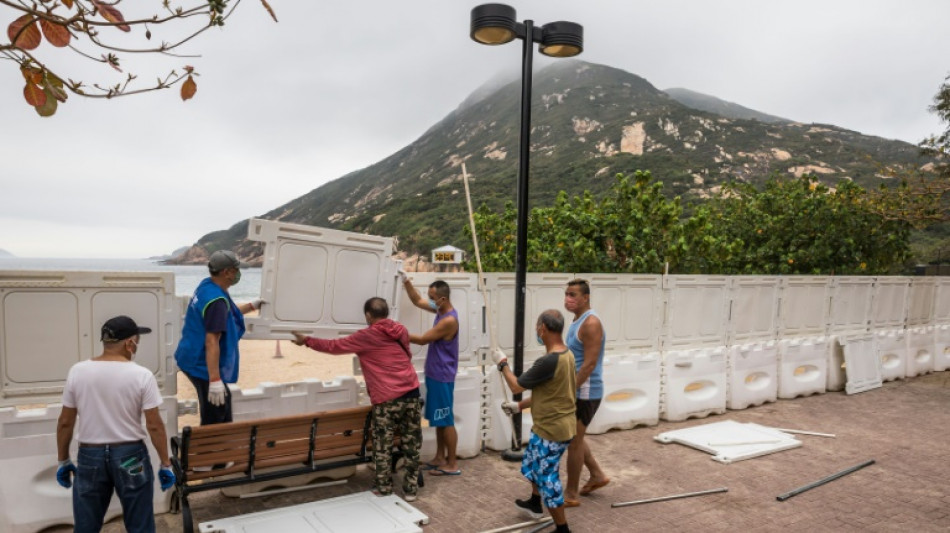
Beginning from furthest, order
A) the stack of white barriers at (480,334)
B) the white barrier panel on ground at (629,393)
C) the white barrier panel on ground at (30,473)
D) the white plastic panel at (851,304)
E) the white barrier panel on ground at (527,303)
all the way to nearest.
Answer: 1. the white plastic panel at (851,304)
2. the white barrier panel on ground at (629,393)
3. the white barrier panel on ground at (527,303)
4. the stack of white barriers at (480,334)
5. the white barrier panel on ground at (30,473)

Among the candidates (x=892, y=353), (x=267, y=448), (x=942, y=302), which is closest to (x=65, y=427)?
(x=267, y=448)

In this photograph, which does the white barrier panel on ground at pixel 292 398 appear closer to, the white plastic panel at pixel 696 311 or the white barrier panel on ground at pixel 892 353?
the white plastic panel at pixel 696 311

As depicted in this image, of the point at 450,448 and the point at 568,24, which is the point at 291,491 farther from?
the point at 568,24

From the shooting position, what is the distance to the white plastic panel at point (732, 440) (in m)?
7.39

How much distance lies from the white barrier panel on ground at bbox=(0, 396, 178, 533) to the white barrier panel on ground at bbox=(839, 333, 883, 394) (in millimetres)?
12306

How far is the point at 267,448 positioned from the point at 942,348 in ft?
52.2

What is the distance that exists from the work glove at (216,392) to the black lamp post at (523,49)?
2912 millimetres

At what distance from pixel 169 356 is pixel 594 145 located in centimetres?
8595

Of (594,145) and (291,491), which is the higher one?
(594,145)

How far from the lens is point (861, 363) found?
11836mm

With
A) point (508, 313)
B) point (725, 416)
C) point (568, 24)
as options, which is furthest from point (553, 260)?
point (568, 24)

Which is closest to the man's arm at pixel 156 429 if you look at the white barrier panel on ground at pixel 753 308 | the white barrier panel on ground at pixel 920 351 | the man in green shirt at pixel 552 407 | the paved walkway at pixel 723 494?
the paved walkway at pixel 723 494

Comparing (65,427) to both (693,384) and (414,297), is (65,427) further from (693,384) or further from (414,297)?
(693,384)

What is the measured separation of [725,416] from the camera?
9414 millimetres
